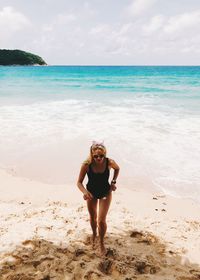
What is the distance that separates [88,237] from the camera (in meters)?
5.38

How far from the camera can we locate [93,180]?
4.67 m

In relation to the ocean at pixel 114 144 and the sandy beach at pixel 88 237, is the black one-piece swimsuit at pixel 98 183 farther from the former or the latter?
the ocean at pixel 114 144

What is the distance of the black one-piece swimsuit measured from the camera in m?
4.64

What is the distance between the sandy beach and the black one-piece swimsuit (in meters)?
0.95

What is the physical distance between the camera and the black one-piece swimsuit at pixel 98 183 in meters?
4.64

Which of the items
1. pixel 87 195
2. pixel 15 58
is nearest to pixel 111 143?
pixel 87 195

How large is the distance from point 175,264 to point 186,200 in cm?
312

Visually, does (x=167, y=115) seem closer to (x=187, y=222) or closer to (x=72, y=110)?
(x=72, y=110)

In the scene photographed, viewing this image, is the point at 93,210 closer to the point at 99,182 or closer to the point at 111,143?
the point at 99,182

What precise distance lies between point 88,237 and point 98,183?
1.26 m

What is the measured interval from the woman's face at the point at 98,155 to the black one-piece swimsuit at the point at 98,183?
7.4 inches

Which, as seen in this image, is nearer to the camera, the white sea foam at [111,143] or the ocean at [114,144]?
the ocean at [114,144]

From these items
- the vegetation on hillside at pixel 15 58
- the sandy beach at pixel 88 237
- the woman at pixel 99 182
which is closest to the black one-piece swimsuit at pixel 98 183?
the woman at pixel 99 182

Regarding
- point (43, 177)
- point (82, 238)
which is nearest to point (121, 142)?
point (43, 177)
